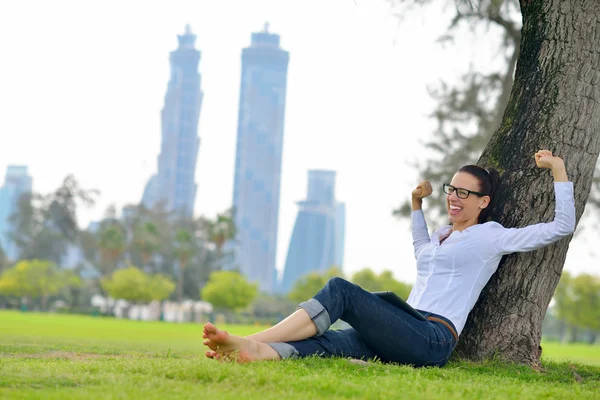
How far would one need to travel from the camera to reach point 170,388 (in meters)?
3.67

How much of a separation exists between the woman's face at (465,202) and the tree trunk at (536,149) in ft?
1.15

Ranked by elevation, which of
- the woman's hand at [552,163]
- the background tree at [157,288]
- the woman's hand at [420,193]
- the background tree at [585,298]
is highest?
the woman's hand at [552,163]

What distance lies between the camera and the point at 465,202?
5371mm

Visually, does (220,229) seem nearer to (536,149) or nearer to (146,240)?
(146,240)

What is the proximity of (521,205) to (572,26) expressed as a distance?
139 centimetres

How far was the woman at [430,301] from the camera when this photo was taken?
14.9ft

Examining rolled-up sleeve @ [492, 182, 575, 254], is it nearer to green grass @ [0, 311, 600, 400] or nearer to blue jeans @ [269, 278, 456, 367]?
blue jeans @ [269, 278, 456, 367]

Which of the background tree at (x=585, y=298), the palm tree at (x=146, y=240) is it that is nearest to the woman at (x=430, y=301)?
the background tree at (x=585, y=298)

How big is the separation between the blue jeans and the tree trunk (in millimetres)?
803

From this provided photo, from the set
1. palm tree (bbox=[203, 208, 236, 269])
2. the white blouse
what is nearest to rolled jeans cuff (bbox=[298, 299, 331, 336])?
the white blouse

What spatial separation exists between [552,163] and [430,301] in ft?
4.15

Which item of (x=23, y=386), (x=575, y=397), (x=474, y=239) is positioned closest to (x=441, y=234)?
(x=474, y=239)

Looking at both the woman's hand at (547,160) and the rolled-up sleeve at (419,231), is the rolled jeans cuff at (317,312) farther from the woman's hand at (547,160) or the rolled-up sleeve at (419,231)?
the woman's hand at (547,160)

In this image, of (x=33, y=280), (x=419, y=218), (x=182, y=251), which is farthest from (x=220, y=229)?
(x=419, y=218)
